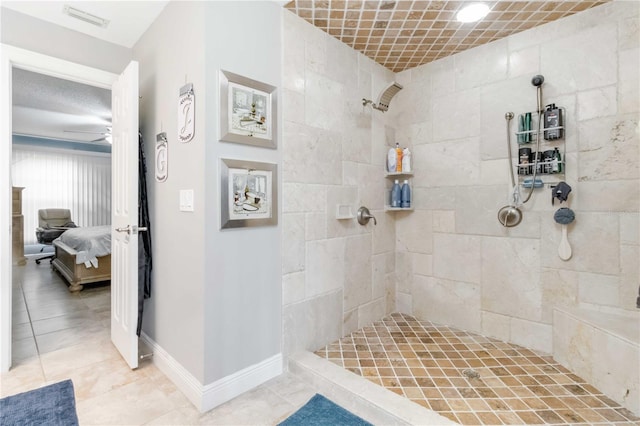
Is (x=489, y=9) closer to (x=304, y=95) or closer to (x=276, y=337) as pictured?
(x=304, y=95)

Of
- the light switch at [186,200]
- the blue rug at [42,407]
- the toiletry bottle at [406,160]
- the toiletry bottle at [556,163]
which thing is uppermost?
the toiletry bottle at [406,160]

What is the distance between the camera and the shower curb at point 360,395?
1494mm

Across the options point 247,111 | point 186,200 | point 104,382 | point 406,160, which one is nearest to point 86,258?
point 104,382

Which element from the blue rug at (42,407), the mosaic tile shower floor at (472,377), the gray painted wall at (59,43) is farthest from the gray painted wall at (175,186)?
the mosaic tile shower floor at (472,377)

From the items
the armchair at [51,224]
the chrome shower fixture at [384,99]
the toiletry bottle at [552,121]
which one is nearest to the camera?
the toiletry bottle at [552,121]

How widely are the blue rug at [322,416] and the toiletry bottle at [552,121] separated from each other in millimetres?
2124

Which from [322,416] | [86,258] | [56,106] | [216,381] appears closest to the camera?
[322,416]

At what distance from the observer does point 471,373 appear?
192cm

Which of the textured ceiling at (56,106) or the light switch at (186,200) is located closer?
the light switch at (186,200)

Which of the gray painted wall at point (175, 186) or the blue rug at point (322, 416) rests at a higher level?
the gray painted wall at point (175, 186)

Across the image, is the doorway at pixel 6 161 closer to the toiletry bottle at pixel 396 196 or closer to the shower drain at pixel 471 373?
the toiletry bottle at pixel 396 196

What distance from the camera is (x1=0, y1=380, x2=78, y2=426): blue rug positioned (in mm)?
1615

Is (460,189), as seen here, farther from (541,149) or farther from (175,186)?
(175,186)

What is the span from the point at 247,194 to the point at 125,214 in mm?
1012
